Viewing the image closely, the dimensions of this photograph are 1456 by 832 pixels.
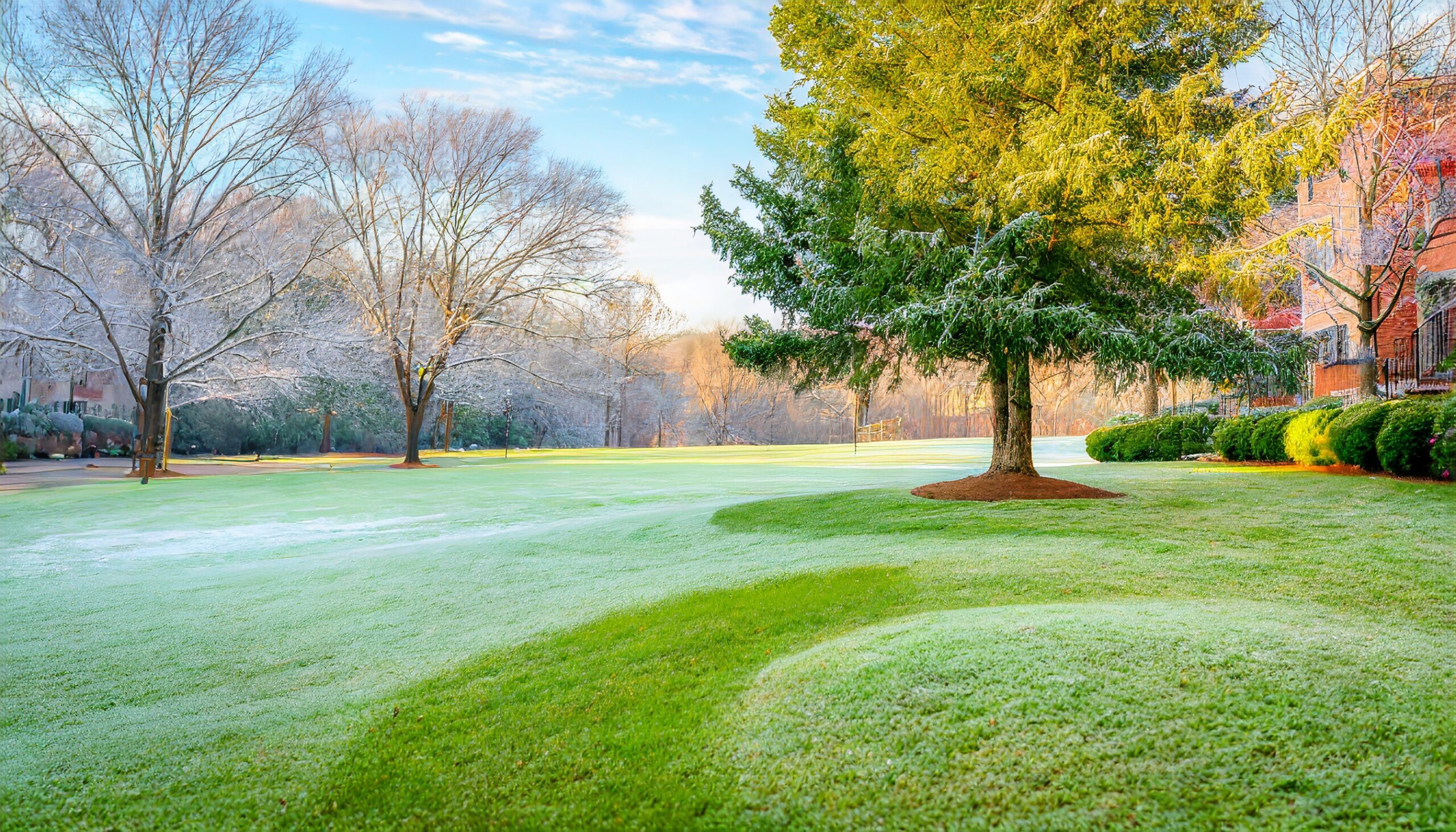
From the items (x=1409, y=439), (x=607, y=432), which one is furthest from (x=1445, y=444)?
(x=607, y=432)

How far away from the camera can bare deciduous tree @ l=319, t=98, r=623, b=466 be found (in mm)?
24328

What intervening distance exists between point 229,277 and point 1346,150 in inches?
1011

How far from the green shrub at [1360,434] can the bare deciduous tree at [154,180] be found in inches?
789

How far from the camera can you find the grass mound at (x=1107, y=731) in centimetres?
262

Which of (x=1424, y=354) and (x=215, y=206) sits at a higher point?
(x=215, y=206)

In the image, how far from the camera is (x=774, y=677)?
3.87 m

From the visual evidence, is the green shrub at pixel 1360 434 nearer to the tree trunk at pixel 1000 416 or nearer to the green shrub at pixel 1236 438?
the green shrub at pixel 1236 438

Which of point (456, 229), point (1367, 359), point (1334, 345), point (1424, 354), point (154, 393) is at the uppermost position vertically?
point (456, 229)

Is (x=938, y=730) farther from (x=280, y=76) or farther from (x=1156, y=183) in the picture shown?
(x=280, y=76)

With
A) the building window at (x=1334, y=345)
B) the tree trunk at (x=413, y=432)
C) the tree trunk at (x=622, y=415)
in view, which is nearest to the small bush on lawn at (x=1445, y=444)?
the building window at (x=1334, y=345)

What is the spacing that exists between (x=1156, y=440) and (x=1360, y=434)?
773 centimetres

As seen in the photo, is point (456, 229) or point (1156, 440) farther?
point (456, 229)

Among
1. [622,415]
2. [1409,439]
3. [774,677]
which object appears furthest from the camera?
[622,415]

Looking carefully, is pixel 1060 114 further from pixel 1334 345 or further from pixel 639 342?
pixel 639 342
